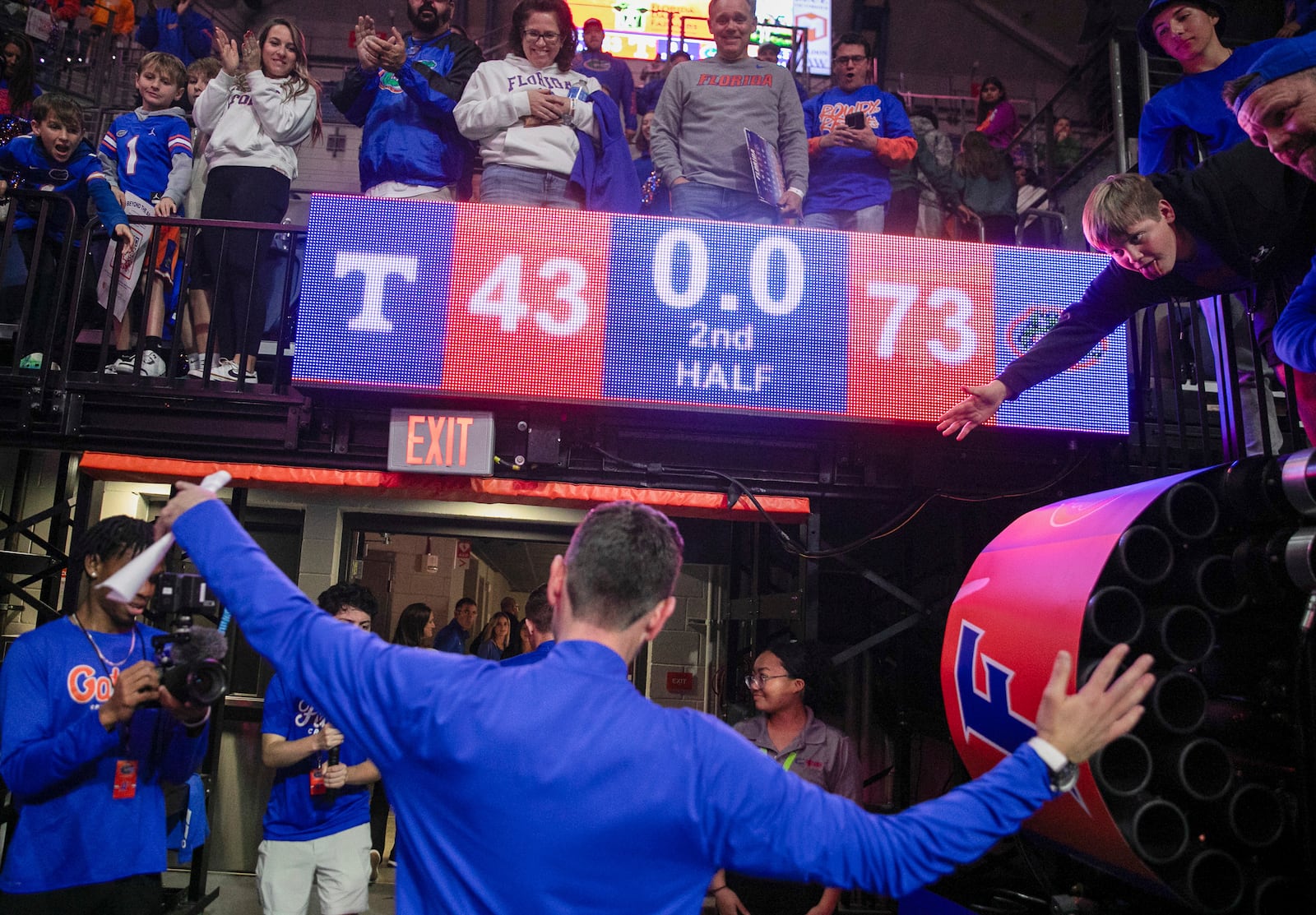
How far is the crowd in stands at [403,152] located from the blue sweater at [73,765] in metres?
2.26

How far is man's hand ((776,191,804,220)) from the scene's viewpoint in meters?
5.35

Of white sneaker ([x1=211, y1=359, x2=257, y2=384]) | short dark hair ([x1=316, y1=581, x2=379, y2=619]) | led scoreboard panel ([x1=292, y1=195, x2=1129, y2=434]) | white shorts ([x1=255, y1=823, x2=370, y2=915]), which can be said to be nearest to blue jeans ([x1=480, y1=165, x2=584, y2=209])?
led scoreboard panel ([x1=292, y1=195, x2=1129, y2=434])

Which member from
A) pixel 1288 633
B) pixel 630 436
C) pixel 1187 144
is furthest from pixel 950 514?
pixel 1288 633

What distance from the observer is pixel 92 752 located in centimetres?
286

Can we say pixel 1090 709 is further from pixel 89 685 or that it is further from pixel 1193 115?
pixel 1193 115

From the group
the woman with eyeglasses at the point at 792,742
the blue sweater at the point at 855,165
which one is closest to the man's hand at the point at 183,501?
the woman with eyeglasses at the point at 792,742

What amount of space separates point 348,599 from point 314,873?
1.25 meters

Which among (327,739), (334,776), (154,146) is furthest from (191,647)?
(154,146)

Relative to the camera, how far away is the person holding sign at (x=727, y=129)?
5.38m

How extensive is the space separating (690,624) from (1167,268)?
6.84 metres

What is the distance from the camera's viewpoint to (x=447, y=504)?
27.5ft

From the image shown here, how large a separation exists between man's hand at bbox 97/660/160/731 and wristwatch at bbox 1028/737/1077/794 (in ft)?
7.92

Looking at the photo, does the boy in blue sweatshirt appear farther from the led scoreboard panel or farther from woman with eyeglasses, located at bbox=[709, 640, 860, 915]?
woman with eyeglasses, located at bbox=[709, 640, 860, 915]

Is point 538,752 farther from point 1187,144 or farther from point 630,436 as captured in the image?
point 1187,144
